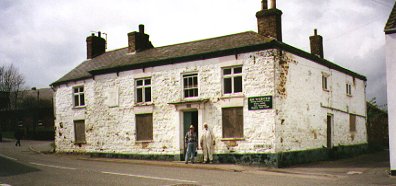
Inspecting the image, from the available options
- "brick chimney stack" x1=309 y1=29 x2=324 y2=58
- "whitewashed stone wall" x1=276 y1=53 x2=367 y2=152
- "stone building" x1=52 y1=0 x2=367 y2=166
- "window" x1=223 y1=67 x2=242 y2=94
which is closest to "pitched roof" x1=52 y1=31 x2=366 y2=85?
"stone building" x1=52 y1=0 x2=367 y2=166

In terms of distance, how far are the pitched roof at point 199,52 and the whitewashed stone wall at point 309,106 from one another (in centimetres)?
71

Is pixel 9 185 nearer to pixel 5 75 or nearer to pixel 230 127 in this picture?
pixel 230 127

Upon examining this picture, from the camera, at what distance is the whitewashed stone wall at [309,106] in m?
17.6

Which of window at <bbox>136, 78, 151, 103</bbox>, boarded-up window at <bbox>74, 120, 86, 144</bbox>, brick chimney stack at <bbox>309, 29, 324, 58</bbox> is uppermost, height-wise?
brick chimney stack at <bbox>309, 29, 324, 58</bbox>

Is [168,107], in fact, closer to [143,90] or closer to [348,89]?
[143,90]

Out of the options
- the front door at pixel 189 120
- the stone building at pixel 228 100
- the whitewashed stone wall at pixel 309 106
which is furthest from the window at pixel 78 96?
the whitewashed stone wall at pixel 309 106

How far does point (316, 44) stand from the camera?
24469 mm

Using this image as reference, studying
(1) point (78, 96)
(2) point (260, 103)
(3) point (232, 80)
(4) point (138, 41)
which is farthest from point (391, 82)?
(1) point (78, 96)

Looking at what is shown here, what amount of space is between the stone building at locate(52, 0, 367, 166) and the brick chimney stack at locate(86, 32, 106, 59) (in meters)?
4.09

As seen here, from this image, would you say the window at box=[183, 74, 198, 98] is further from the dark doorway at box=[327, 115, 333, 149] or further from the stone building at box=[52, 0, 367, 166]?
the dark doorway at box=[327, 115, 333, 149]

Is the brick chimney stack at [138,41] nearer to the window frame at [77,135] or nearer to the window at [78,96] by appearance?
the window at [78,96]

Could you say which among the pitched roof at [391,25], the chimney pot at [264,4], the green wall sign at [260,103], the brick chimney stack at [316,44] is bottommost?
the green wall sign at [260,103]

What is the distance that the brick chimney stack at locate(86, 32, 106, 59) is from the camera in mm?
29808

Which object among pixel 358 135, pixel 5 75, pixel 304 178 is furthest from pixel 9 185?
pixel 5 75
